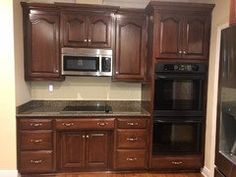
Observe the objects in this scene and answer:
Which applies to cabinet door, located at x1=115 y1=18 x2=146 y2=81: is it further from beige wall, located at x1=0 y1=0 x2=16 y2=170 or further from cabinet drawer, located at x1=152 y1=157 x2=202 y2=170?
beige wall, located at x1=0 y1=0 x2=16 y2=170

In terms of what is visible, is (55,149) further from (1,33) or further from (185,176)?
(185,176)

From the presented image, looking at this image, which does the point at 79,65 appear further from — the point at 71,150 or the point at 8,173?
the point at 8,173

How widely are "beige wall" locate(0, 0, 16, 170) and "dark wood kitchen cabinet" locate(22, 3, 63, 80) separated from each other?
36 cm

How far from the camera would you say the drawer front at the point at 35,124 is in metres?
3.04

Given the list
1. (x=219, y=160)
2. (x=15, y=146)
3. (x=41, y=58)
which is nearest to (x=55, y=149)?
(x=15, y=146)

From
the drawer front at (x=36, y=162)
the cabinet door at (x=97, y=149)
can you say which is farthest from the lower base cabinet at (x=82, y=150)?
the drawer front at (x=36, y=162)

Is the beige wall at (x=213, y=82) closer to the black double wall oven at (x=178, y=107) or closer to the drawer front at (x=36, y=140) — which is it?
the black double wall oven at (x=178, y=107)

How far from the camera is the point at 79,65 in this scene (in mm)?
3334

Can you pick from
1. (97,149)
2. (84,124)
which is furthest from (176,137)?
(84,124)

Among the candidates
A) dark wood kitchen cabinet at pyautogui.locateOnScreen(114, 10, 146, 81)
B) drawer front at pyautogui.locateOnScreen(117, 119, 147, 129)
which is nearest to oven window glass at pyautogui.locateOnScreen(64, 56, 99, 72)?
dark wood kitchen cabinet at pyautogui.locateOnScreen(114, 10, 146, 81)

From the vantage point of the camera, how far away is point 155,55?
10.3ft

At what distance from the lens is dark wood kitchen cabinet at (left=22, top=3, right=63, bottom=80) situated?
3.26 m

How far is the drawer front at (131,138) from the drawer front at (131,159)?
90 millimetres

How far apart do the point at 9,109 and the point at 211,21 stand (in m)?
3.13
